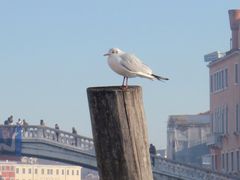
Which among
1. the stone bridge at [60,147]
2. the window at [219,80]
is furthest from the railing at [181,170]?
the window at [219,80]

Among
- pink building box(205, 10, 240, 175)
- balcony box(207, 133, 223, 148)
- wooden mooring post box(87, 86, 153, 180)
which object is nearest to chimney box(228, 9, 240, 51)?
pink building box(205, 10, 240, 175)

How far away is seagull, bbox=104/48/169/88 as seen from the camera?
28.0ft

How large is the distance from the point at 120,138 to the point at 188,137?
96067 millimetres

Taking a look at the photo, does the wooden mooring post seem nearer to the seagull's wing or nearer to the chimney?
the seagull's wing

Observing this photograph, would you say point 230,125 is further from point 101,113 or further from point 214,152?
point 101,113

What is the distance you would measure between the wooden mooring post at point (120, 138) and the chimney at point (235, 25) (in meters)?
64.0

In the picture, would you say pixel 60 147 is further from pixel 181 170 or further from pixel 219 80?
pixel 219 80

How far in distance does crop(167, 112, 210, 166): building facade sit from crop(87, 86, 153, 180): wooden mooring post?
301ft

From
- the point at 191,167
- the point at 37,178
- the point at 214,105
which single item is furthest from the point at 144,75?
the point at 37,178

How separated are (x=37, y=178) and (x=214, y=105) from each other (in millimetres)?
126176

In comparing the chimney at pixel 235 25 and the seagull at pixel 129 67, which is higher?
the chimney at pixel 235 25

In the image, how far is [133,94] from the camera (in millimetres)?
7504

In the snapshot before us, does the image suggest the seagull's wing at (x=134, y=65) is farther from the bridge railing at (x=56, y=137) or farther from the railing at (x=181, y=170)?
the bridge railing at (x=56, y=137)

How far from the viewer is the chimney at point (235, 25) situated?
238 feet
